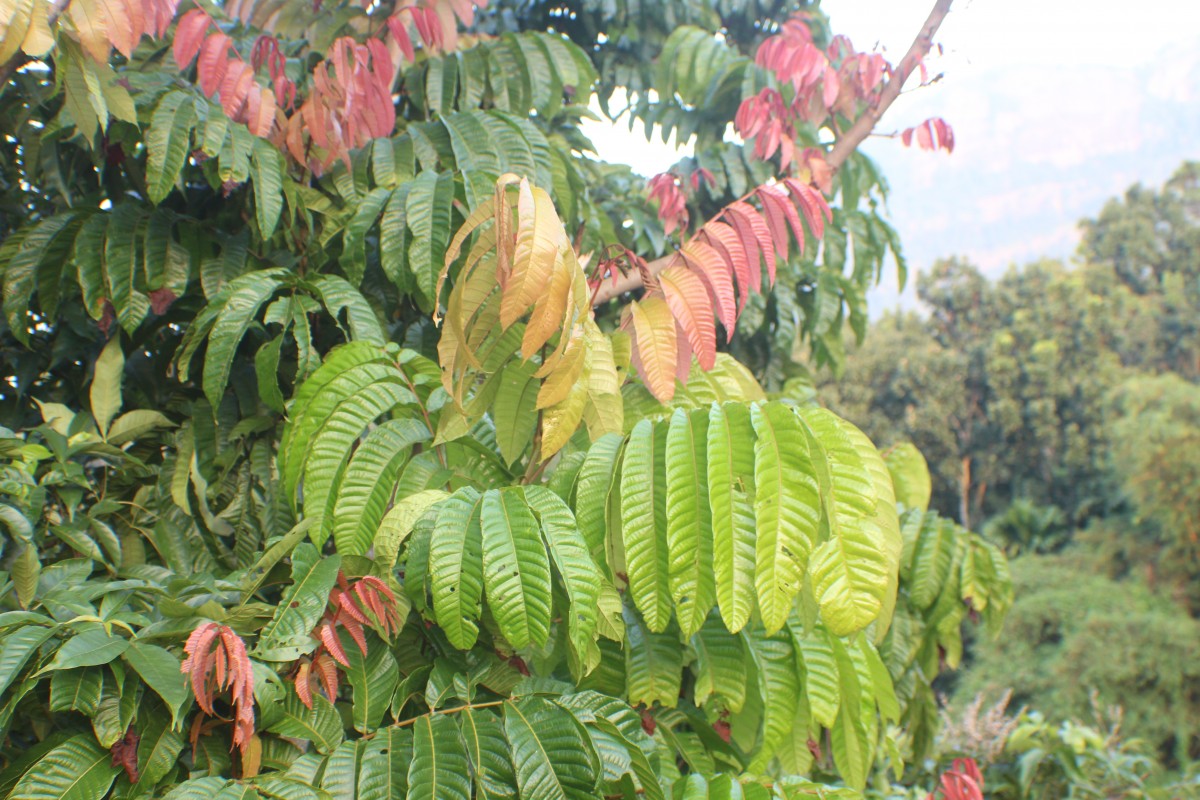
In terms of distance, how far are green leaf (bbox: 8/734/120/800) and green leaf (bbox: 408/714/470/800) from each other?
1.03 feet

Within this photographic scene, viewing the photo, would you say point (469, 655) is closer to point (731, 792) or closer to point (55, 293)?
point (731, 792)

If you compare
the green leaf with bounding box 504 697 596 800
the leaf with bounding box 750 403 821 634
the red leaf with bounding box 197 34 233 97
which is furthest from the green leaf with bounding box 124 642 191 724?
the red leaf with bounding box 197 34 233 97

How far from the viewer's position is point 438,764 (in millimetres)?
930

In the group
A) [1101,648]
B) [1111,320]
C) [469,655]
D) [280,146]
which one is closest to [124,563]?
[469,655]

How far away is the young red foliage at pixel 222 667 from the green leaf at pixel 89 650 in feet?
0.24

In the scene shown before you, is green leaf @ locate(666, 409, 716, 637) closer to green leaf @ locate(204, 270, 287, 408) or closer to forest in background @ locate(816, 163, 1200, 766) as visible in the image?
green leaf @ locate(204, 270, 287, 408)

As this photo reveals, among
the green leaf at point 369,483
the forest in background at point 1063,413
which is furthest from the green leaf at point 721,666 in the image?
the forest in background at point 1063,413

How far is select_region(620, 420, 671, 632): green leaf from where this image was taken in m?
0.93

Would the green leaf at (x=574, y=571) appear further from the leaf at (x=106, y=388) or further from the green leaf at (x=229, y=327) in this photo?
the leaf at (x=106, y=388)

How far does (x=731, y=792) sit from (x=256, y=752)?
0.54 meters

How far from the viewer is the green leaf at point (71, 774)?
855mm

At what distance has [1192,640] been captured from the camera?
34.4ft

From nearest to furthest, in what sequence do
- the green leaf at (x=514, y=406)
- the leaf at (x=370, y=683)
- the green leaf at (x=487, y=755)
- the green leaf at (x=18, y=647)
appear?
1. the green leaf at (x=18, y=647)
2. the green leaf at (x=487, y=755)
3. the leaf at (x=370, y=683)
4. the green leaf at (x=514, y=406)

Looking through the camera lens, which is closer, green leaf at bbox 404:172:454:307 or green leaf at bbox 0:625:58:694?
green leaf at bbox 0:625:58:694
